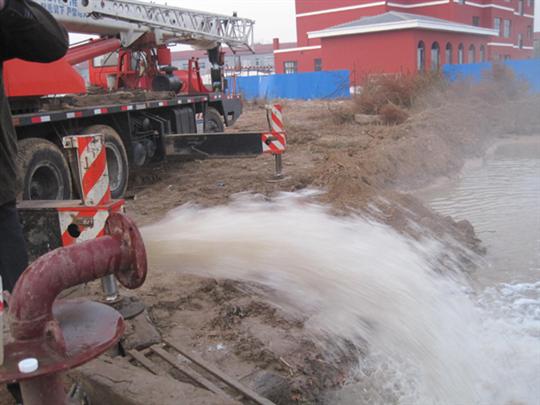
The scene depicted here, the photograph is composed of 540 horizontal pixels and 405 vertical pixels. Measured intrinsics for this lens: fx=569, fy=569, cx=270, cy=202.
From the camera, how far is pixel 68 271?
2346 millimetres

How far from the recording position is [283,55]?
44.7 metres

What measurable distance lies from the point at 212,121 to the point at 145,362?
9421 mm

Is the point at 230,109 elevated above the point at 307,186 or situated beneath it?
elevated above

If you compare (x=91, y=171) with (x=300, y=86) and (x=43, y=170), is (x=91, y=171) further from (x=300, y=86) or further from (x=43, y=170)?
(x=300, y=86)

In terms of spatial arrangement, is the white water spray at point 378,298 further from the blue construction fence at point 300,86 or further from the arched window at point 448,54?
the arched window at point 448,54

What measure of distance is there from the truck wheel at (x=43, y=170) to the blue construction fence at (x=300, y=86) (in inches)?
962

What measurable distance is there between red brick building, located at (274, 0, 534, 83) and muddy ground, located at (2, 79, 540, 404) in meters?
7.16

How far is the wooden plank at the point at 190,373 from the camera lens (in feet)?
10.1

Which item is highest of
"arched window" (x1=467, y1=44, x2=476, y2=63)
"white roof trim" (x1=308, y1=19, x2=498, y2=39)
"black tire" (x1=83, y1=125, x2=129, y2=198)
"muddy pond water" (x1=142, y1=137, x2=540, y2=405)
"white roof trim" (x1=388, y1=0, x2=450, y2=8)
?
"white roof trim" (x1=388, y1=0, x2=450, y2=8)

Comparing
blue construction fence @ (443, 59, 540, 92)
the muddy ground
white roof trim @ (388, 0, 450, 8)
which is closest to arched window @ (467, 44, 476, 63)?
white roof trim @ (388, 0, 450, 8)

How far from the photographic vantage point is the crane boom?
9.68 metres

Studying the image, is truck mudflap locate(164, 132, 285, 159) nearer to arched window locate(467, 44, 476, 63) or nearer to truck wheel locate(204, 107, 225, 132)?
truck wheel locate(204, 107, 225, 132)

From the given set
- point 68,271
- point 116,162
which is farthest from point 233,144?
point 68,271

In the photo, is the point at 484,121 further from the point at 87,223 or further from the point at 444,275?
the point at 87,223
